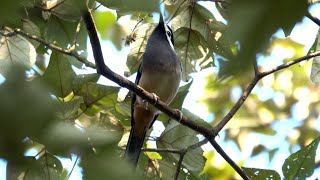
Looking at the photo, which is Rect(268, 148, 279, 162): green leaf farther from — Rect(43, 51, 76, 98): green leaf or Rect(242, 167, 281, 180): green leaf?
Rect(43, 51, 76, 98): green leaf

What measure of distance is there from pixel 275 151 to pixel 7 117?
424 cm

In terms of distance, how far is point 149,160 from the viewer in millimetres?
2311

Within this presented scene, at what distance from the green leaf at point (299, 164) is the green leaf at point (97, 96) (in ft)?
2.44

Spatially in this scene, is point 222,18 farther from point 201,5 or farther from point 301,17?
point 301,17

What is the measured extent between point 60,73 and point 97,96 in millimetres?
188

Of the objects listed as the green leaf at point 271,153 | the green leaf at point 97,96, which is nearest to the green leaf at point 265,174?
the green leaf at point 97,96

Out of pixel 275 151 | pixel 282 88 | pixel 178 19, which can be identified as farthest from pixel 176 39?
pixel 282 88

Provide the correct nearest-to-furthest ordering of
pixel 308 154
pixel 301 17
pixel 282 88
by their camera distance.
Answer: pixel 301 17 < pixel 308 154 < pixel 282 88

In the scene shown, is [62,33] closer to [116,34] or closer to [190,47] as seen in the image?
[190,47]

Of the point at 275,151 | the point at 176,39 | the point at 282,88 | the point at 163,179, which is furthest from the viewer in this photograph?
the point at 282,88

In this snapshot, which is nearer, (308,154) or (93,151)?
(93,151)

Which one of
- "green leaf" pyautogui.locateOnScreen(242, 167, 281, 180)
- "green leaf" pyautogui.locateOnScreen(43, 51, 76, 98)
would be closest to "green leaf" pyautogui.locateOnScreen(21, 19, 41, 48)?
"green leaf" pyautogui.locateOnScreen(43, 51, 76, 98)

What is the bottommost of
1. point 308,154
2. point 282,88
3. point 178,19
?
point 308,154

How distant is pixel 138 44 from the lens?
2637 millimetres
